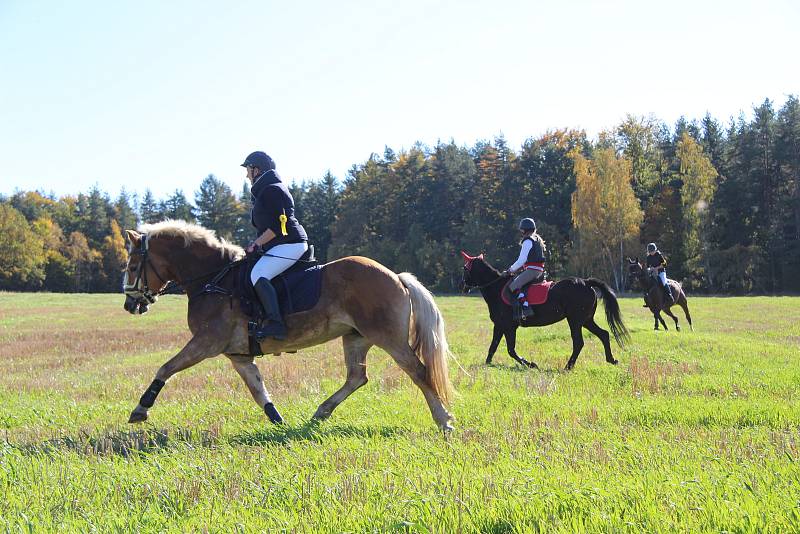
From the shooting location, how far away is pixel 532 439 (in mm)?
6016

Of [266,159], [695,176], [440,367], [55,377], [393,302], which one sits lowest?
[55,377]

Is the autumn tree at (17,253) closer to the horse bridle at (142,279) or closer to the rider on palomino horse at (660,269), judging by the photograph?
the rider on palomino horse at (660,269)

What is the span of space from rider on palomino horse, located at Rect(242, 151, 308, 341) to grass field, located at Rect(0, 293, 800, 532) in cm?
128

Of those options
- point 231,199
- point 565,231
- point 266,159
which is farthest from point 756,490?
point 231,199

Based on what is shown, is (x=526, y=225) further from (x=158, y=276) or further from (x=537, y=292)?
(x=158, y=276)

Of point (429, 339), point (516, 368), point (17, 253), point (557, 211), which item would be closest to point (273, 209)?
point (429, 339)

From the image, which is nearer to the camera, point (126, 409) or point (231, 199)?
point (126, 409)

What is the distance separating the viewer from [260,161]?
7.93m

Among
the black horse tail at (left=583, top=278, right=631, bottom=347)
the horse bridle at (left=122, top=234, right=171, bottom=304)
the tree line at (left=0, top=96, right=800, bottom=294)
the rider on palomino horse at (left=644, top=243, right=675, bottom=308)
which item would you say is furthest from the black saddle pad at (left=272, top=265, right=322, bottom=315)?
the tree line at (left=0, top=96, right=800, bottom=294)

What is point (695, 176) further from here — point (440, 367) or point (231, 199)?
point (231, 199)

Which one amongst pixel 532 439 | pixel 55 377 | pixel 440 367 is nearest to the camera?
pixel 532 439

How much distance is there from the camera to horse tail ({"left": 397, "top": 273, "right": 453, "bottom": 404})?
7209mm

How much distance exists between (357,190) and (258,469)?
7933 centimetres

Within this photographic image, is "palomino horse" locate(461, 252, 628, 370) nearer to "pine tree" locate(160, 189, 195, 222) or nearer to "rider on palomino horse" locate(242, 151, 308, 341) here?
"rider on palomino horse" locate(242, 151, 308, 341)
